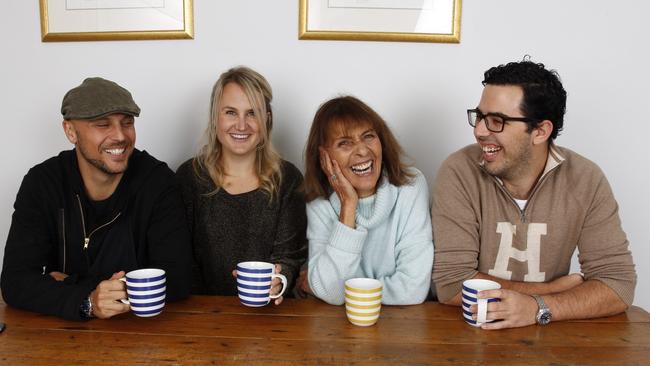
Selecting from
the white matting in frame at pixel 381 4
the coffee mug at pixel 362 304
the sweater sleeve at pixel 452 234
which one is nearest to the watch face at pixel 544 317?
the sweater sleeve at pixel 452 234

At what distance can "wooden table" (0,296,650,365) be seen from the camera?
114 cm

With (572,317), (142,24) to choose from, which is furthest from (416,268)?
(142,24)

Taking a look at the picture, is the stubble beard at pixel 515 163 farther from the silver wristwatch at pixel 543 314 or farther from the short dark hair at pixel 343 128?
the silver wristwatch at pixel 543 314

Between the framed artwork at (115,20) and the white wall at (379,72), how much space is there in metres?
0.04

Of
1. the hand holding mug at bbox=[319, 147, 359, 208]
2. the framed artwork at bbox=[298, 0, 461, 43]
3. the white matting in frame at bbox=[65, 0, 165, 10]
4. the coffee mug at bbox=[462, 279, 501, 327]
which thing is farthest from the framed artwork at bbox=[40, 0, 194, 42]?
the coffee mug at bbox=[462, 279, 501, 327]

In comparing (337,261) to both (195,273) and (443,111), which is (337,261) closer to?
(195,273)

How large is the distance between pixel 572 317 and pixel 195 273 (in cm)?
126

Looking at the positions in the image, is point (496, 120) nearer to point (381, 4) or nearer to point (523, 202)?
point (523, 202)

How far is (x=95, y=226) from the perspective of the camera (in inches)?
65.4

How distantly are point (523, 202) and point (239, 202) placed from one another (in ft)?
3.23


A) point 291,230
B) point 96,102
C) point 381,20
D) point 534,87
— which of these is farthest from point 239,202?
point 534,87

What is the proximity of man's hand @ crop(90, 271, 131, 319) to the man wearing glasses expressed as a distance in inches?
34.4

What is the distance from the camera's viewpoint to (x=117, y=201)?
1.68 meters

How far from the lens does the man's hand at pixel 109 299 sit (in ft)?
4.32
